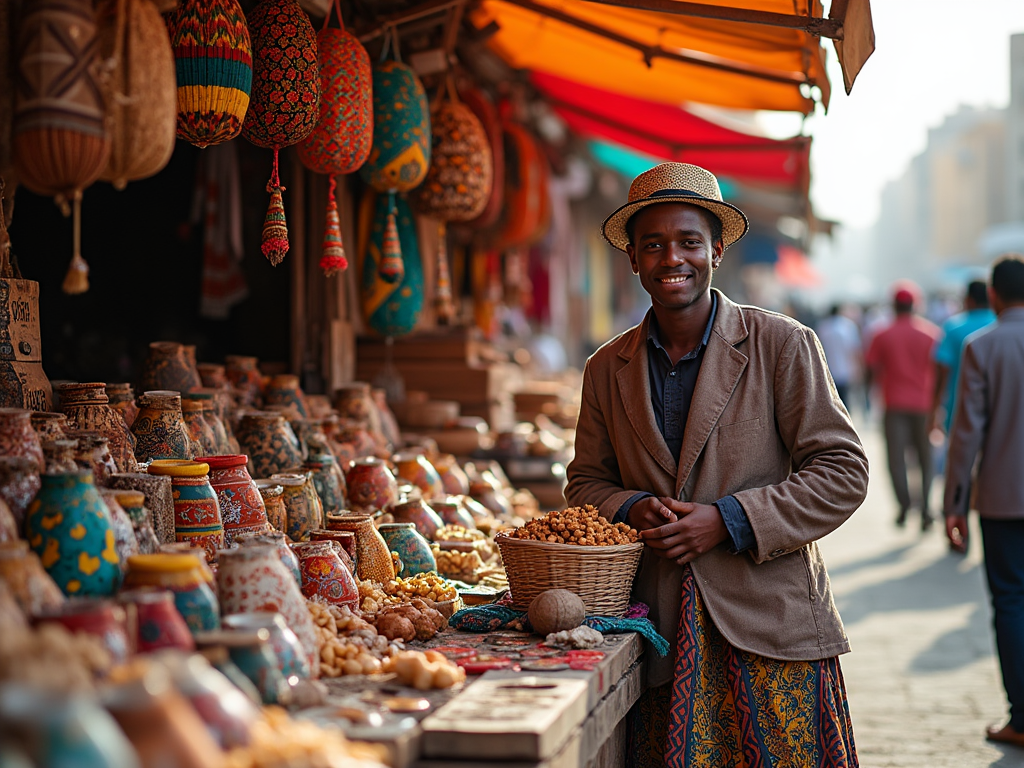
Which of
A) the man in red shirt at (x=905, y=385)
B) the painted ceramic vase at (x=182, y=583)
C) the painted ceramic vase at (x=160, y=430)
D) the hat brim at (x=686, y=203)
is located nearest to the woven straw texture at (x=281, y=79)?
the painted ceramic vase at (x=160, y=430)

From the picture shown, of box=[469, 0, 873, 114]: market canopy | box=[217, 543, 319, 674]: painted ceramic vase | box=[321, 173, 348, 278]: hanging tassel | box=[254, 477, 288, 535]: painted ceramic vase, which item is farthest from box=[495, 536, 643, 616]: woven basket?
box=[469, 0, 873, 114]: market canopy

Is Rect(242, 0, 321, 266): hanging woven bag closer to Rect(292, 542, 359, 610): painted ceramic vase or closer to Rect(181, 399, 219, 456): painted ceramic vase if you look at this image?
Rect(181, 399, 219, 456): painted ceramic vase

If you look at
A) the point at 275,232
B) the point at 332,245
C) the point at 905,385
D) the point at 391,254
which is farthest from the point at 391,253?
the point at 905,385

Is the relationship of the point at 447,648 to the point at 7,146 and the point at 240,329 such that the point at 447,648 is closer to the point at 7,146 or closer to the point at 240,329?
the point at 7,146

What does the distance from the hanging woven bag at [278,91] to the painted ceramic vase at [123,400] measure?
536mm

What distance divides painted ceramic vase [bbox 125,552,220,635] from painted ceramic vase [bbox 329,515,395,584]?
94cm

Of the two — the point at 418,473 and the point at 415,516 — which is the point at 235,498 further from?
the point at 418,473

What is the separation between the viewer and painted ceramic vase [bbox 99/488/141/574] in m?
1.75

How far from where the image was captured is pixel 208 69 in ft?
7.13

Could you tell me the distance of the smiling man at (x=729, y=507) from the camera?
2.44 metres

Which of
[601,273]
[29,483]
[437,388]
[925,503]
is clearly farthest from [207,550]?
[601,273]

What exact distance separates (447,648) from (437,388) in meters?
3.03

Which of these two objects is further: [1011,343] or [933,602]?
[933,602]

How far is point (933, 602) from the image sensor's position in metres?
5.98
